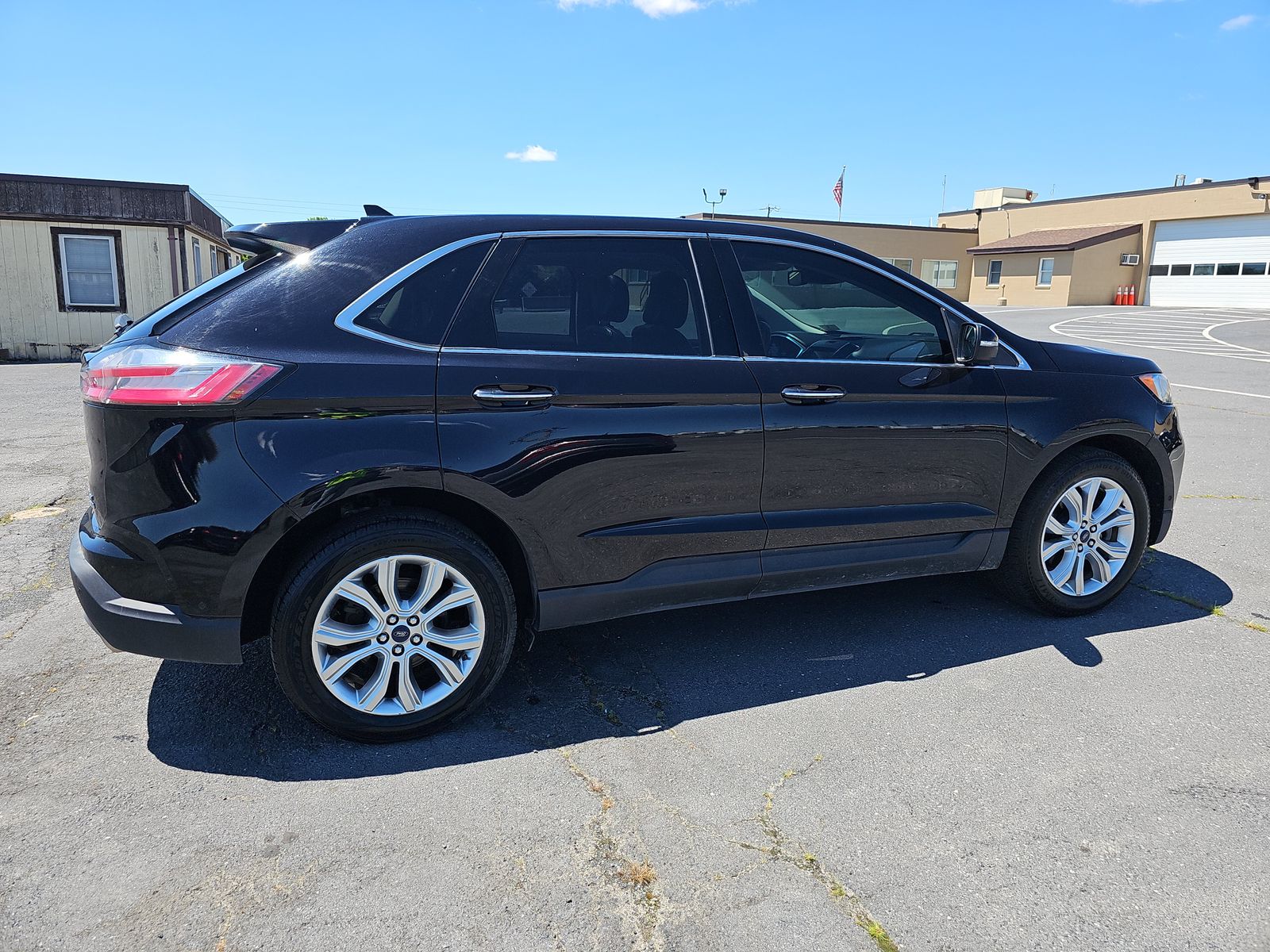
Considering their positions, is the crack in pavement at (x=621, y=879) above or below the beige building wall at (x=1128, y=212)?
below

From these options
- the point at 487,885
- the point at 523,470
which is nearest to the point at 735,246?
the point at 523,470

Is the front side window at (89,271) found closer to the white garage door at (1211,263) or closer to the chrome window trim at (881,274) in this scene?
the chrome window trim at (881,274)

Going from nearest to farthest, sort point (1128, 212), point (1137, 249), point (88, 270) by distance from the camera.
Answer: point (88, 270) → point (1137, 249) → point (1128, 212)

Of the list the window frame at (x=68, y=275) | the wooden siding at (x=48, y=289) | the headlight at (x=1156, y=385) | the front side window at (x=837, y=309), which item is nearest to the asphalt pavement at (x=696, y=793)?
the headlight at (x=1156, y=385)

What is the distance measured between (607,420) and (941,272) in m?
48.9

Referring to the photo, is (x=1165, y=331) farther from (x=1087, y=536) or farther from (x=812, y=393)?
(x=812, y=393)

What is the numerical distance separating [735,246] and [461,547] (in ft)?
5.43

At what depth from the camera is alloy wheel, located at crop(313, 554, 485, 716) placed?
9.76 ft

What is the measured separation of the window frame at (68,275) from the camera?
18.7m

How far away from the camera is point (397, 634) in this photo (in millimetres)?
3045

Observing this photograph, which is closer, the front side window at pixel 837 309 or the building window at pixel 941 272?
the front side window at pixel 837 309

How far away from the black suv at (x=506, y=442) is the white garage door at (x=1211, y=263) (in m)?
41.2

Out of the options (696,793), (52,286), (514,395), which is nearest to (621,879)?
(696,793)

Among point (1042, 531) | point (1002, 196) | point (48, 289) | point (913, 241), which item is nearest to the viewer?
point (1042, 531)
